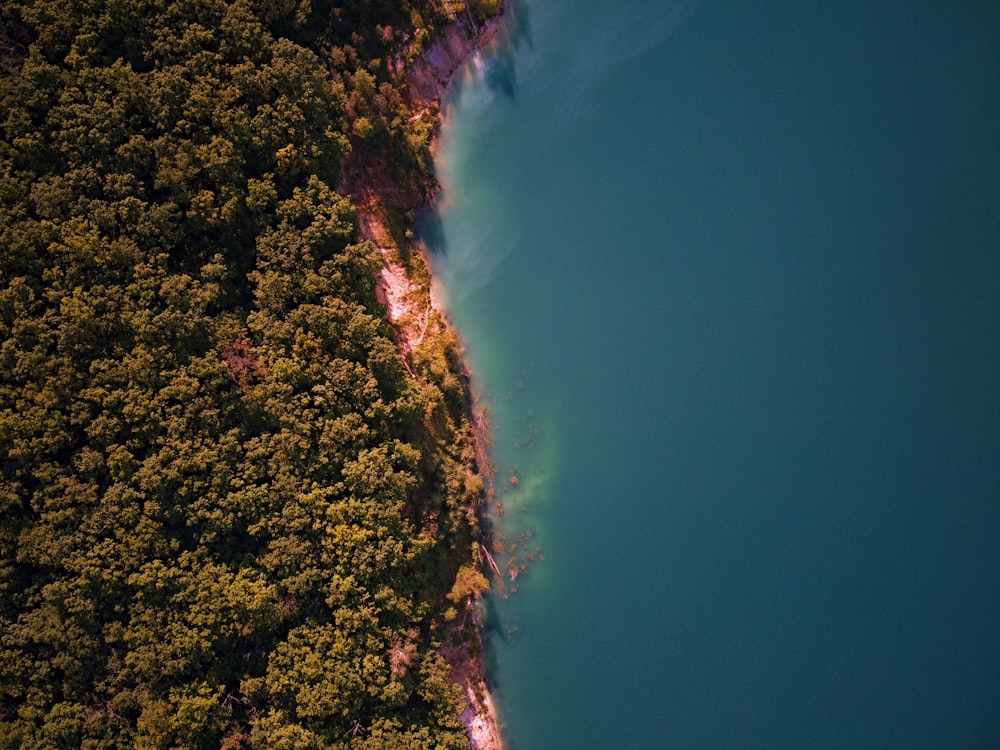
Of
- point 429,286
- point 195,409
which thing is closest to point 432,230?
point 429,286

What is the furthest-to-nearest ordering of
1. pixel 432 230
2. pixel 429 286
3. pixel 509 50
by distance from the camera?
pixel 509 50
pixel 432 230
pixel 429 286

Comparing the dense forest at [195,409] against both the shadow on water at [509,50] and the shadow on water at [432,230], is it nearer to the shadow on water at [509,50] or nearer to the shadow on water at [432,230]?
the shadow on water at [432,230]

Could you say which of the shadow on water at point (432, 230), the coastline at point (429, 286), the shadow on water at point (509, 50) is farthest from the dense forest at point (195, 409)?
the shadow on water at point (509, 50)

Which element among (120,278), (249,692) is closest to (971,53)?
(120,278)

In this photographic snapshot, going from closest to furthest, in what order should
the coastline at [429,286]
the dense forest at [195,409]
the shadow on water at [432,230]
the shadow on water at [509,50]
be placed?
the dense forest at [195,409] → the coastline at [429,286] → the shadow on water at [432,230] → the shadow on water at [509,50]

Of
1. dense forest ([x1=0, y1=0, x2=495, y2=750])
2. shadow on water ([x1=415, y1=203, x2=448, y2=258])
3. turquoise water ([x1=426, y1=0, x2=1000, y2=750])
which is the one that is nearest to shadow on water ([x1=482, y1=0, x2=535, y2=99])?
turquoise water ([x1=426, y1=0, x2=1000, y2=750])

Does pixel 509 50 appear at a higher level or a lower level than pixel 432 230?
higher

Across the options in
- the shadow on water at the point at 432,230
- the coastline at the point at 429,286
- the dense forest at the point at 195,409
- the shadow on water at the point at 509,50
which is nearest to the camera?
the dense forest at the point at 195,409

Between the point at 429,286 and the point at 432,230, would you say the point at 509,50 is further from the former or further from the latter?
the point at 429,286
